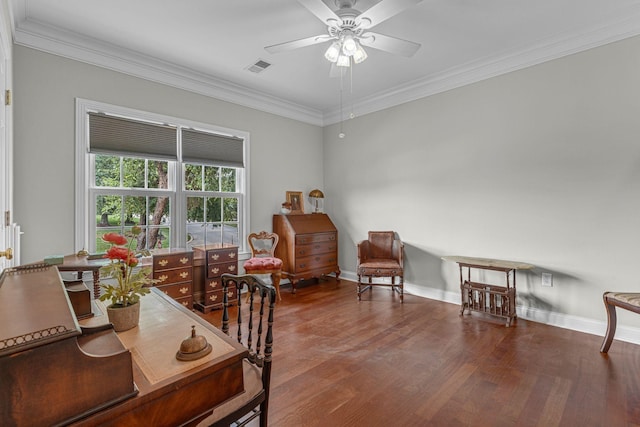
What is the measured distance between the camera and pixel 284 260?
4.45m

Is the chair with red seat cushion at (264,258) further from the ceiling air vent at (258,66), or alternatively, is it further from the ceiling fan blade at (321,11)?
the ceiling fan blade at (321,11)

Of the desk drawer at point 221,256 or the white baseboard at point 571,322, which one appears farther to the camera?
the desk drawer at point 221,256

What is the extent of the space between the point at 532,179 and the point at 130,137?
14.2ft

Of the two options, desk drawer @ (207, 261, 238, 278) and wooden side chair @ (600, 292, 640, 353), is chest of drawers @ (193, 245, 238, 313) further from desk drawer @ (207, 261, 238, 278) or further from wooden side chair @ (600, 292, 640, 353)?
wooden side chair @ (600, 292, 640, 353)

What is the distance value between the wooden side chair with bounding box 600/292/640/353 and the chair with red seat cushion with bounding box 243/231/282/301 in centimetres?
314

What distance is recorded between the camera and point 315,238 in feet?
14.9

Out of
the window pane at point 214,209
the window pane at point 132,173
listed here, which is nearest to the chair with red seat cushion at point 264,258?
the window pane at point 214,209

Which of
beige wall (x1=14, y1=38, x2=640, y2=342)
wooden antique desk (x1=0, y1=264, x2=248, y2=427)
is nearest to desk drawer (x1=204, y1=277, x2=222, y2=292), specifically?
beige wall (x1=14, y1=38, x2=640, y2=342)

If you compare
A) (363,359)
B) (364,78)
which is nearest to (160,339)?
(363,359)

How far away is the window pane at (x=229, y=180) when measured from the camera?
4168 millimetres

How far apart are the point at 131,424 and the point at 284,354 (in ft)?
6.05

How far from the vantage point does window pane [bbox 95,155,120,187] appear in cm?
319

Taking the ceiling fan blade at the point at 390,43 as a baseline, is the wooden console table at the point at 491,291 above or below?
below

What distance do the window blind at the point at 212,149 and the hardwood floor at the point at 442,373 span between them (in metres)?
1.94
